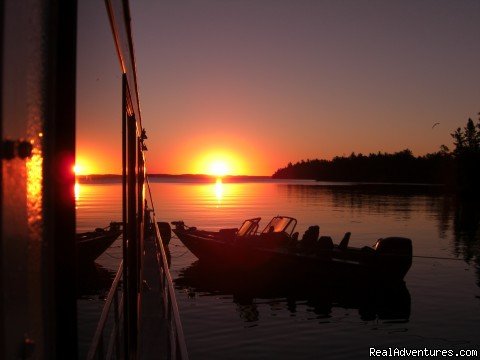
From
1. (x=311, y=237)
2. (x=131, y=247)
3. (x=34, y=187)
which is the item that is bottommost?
(x=311, y=237)

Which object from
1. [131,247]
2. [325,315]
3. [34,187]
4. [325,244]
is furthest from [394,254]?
[34,187]

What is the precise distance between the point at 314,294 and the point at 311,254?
1792mm

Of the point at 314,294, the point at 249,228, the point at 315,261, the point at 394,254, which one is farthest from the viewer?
the point at 249,228

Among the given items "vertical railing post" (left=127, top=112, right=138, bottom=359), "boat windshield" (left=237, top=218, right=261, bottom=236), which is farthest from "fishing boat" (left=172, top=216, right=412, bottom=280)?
"vertical railing post" (left=127, top=112, right=138, bottom=359)

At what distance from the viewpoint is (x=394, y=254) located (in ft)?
65.1

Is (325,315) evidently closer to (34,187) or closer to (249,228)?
(249,228)

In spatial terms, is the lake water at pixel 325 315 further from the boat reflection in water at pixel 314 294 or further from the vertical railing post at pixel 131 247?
the vertical railing post at pixel 131 247

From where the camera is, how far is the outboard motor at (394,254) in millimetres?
19734

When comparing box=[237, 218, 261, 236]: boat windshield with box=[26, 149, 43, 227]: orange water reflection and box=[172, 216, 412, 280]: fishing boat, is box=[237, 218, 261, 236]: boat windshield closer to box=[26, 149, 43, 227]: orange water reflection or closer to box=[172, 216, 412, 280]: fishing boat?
box=[172, 216, 412, 280]: fishing boat

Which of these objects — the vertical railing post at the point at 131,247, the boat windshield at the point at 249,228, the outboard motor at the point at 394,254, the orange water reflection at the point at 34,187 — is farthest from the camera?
the boat windshield at the point at 249,228

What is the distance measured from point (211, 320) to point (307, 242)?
205 inches

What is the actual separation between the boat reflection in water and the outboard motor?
2.59 feet

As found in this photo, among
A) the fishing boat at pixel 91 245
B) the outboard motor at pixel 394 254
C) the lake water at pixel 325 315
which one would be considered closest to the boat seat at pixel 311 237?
the lake water at pixel 325 315

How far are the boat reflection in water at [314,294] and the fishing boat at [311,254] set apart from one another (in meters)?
0.55
